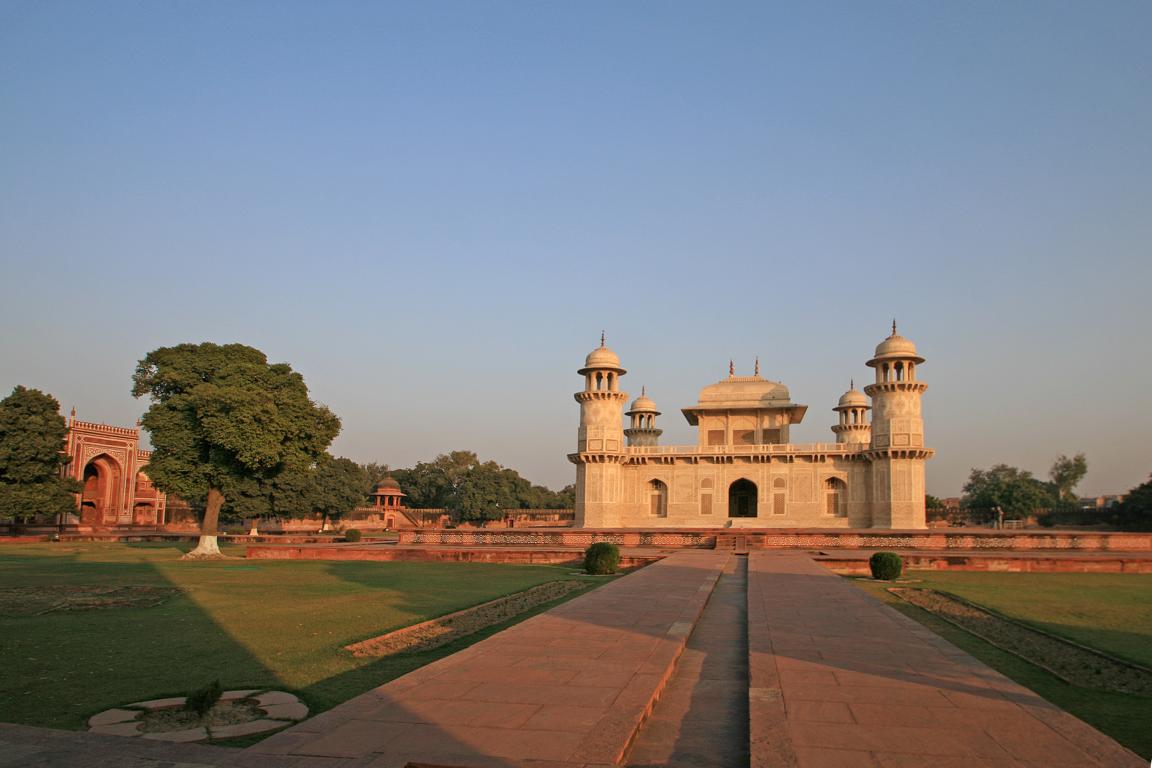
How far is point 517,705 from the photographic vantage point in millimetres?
5848

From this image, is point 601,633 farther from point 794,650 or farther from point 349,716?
point 349,716

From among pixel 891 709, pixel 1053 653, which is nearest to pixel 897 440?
pixel 1053 653

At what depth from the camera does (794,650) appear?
8086 millimetres

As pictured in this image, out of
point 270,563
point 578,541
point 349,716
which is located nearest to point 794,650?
point 349,716

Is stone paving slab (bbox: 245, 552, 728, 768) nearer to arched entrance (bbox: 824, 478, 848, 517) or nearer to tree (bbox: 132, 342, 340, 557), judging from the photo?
tree (bbox: 132, 342, 340, 557)

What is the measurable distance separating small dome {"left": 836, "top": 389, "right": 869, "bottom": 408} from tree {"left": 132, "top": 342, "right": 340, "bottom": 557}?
1280 inches

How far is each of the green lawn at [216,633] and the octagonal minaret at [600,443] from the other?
2310 cm

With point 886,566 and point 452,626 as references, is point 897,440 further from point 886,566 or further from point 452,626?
point 452,626

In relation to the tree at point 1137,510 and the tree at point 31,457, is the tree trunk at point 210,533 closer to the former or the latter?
the tree at point 31,457

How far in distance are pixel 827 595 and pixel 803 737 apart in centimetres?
847

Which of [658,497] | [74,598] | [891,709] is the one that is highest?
[658,497]

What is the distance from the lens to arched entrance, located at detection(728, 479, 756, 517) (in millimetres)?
46125

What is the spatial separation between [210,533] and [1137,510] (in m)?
52.4

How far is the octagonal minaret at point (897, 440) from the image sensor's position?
3975cm
